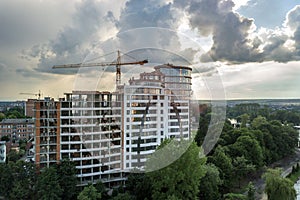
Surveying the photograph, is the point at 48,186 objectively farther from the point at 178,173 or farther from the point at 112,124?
the point at 178,173

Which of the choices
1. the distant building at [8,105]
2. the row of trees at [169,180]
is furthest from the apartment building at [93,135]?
the distant building at [8,105]

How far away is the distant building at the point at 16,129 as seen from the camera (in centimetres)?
1328

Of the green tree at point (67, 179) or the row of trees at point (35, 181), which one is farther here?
the green tree at point (67, 179)

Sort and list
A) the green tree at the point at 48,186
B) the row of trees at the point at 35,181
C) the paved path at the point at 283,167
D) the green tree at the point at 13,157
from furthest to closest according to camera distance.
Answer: the green tree at the point at 13,157, the paved path at the point at 283,167, the row of trees at the point at 35,181, the green tree at the point at 48,186

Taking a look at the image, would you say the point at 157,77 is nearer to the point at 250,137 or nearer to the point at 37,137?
the point at 37,137

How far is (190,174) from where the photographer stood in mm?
4859

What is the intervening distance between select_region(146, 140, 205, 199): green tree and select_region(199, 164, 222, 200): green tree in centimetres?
67

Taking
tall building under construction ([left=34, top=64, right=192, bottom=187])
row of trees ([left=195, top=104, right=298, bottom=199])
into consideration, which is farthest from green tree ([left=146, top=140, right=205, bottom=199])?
tall building under construction ([left=34, top=64, right=192, bottom=187])

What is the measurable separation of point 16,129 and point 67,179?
9230 mm

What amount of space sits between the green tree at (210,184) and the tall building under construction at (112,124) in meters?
1.93

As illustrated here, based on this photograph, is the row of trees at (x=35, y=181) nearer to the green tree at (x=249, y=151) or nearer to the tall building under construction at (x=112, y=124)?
the tall building under construction at (x=112, y=124)

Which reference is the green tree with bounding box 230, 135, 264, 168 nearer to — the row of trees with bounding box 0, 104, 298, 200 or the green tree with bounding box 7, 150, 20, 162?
the row of trees with bounding box 0, 104, 298, 200

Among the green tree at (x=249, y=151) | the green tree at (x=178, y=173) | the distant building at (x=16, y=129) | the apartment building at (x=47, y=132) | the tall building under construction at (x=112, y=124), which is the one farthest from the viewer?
the distant building at (x=16, y=129)

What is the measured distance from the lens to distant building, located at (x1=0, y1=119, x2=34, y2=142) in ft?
43.6
